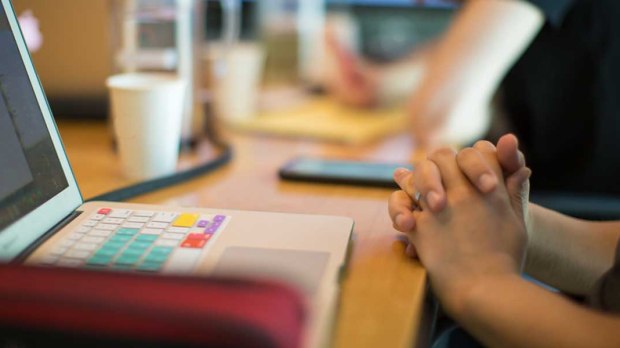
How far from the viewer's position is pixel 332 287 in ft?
1.74

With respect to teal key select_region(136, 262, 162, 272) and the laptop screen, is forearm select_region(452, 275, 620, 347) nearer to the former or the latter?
teal key select_region(136, 262, 162, 272)

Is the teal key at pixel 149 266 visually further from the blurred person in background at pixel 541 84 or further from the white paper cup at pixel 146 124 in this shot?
the blurred person in background at pixel 541 84

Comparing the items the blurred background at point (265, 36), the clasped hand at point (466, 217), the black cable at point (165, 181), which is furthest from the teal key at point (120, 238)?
the blurred background at point (265, 36)

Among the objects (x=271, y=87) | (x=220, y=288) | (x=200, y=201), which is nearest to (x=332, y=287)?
(x=220, y=288)

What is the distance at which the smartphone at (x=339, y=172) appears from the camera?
3.07 ft

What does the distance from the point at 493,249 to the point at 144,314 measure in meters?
0.36

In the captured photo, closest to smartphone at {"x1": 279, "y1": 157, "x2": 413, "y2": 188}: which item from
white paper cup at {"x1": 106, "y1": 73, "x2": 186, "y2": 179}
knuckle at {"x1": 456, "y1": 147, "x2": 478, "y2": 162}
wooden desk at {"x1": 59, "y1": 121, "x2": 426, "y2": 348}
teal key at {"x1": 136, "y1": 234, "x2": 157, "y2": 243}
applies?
wooden desk at {"x1": 59, "y1": 121, "x2": 426, "y2": 348}

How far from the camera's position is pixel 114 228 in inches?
24.5

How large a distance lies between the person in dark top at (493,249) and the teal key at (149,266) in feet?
0.77

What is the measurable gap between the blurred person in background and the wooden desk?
0.13 meters

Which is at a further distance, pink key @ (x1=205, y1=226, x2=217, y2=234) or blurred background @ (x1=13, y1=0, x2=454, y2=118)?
blurred background @ (x1=13, y1=0, x2=454, y2=118)

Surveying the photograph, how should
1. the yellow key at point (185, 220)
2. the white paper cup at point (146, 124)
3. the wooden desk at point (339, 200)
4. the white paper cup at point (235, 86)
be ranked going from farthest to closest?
the white paper cup at point (235, 86)
the white paper cup at point (146, 124)
the yellow key at point (185, 220)
the wooden desk at point (339, 200)

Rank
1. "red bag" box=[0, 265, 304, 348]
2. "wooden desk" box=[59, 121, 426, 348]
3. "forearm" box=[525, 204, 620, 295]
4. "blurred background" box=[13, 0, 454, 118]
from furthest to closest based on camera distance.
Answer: "blurred background" box=[13, 0, 454, 118] → "forearm" box=[525, 204, 620, 295] → "wooden desk" box=[59, 121, 426, 348] → "red bag" box=[0, 265, 304, 348]

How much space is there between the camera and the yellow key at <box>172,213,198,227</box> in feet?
2.08
